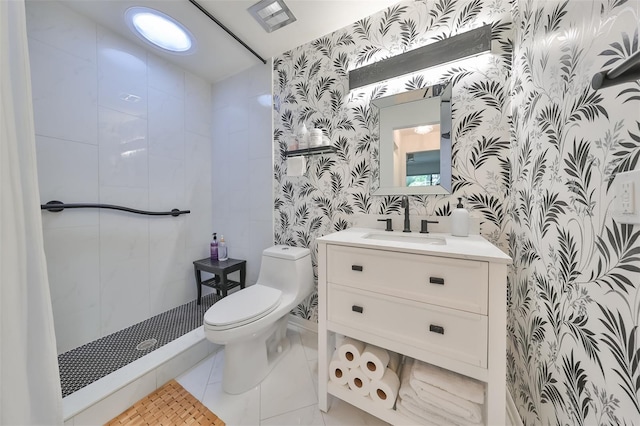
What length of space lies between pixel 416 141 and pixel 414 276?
33.9 inches

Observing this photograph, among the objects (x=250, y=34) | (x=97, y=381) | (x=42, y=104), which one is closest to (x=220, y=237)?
(x=97, y=381)

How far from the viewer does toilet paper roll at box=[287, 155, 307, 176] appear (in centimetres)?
170

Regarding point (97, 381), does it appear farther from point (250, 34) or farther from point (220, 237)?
point (250, 34)

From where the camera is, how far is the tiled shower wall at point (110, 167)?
1376 millimetres

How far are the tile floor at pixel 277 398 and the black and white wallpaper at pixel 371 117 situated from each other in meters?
0.43

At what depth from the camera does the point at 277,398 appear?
1.23 metres

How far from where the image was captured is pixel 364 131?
5.03ft

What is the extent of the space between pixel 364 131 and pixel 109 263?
6.83 feet

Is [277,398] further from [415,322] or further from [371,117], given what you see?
[371,117]

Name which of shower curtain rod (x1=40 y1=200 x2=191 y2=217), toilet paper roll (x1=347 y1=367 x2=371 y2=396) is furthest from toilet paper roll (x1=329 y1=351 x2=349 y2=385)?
shower curtain rod (x1=40 y1=200 x2=191 y2=217)

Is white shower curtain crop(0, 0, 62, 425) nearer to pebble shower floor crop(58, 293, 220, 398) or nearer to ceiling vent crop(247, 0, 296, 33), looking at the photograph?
pebble shower floor crop(58, 293, 220, 398)

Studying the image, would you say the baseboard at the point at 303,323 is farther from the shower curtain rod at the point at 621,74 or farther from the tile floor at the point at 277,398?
the shower curtain rod at the point at 621,74

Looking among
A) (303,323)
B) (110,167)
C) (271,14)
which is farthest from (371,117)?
(110,167)

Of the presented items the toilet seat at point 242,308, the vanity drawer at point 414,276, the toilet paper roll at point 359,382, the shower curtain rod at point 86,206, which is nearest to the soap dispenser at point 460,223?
the vanity drawer at point 414,276
